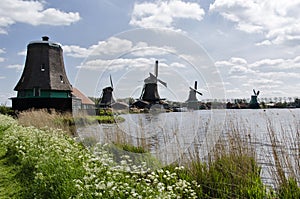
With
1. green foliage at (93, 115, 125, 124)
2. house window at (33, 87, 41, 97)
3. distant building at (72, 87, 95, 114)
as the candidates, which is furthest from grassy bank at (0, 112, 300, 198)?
house window at (33, 87, 41, 97)

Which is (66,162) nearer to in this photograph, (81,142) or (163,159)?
(163,159)

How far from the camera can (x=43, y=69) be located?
90.4 ft

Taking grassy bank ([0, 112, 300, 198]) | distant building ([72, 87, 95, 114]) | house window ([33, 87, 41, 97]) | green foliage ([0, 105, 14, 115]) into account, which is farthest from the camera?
house window ([33, 87, 41, 97])

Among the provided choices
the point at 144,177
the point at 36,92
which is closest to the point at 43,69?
the point at 36,92

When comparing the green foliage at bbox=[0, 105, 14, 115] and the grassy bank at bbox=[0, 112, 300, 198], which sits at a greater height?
the green foliage at bbox=[0, 105, 14, 115]

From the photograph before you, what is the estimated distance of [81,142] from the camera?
732 cm

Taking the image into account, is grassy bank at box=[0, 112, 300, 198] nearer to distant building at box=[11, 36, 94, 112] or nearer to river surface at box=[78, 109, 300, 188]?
river surface at box=[78, 109, 300, 188]

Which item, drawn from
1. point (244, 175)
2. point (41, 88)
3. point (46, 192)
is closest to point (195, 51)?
point (244, 175)

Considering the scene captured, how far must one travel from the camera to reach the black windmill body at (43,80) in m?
24.8

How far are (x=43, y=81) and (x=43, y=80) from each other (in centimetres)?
10

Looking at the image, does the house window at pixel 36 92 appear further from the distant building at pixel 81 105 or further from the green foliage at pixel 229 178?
the green foliage at pixel 229 178

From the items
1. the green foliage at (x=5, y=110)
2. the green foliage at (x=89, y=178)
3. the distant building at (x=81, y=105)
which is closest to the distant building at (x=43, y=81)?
the distant building at (x=81, y=105)

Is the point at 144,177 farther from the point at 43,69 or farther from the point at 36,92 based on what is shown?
the point at 43,69

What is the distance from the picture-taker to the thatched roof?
26656 mm
